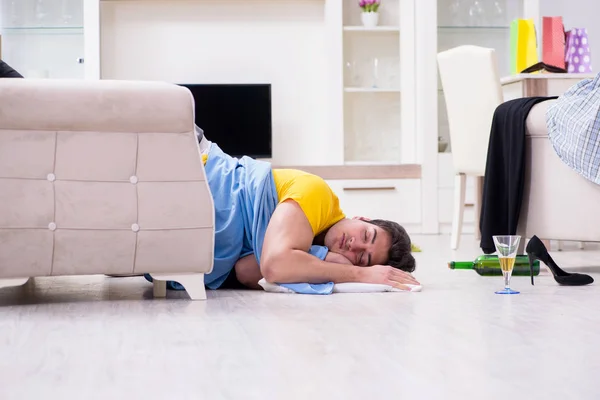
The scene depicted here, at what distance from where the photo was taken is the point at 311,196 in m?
2.70

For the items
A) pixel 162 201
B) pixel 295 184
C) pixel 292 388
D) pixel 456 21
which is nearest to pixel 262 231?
pixel 295 184

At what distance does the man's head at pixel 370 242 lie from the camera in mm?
2787

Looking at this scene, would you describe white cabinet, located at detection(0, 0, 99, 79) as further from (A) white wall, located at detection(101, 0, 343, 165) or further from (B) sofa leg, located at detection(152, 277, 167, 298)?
(B) sofa leg, located at detection(152, 277, 167, 298)

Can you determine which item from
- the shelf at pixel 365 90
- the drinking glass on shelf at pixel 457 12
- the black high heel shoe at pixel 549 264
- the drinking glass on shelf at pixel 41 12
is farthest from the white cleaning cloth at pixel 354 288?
the drinking glass on shelf at pixel 41 12

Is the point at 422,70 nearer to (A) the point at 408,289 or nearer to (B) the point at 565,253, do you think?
(B) the point at 565,253

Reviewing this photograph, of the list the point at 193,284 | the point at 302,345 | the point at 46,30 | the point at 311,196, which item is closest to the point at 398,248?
the point at 311,196

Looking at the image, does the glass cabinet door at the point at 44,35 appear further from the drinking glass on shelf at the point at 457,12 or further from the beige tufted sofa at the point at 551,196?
the beige tufted sofa at the point at 551,196

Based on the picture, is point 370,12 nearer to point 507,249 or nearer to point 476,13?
point 476,13

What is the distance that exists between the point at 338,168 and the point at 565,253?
196cm

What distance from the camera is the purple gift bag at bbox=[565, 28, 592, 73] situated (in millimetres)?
5070

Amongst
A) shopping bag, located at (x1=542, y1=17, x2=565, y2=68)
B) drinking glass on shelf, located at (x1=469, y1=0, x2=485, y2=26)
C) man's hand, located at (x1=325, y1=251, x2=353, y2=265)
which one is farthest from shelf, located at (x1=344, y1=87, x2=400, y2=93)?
man's hand, located at (x1=325, y1=251, x2=353, y2=265)

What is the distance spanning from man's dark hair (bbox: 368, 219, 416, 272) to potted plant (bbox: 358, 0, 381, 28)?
356 cm

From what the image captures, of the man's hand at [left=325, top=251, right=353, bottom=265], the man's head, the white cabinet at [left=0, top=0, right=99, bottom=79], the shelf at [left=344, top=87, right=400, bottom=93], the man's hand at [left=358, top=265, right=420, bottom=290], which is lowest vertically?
the man's hand at [left=358, top=265, right=420, bottom=290]

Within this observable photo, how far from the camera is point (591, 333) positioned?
2002mm
